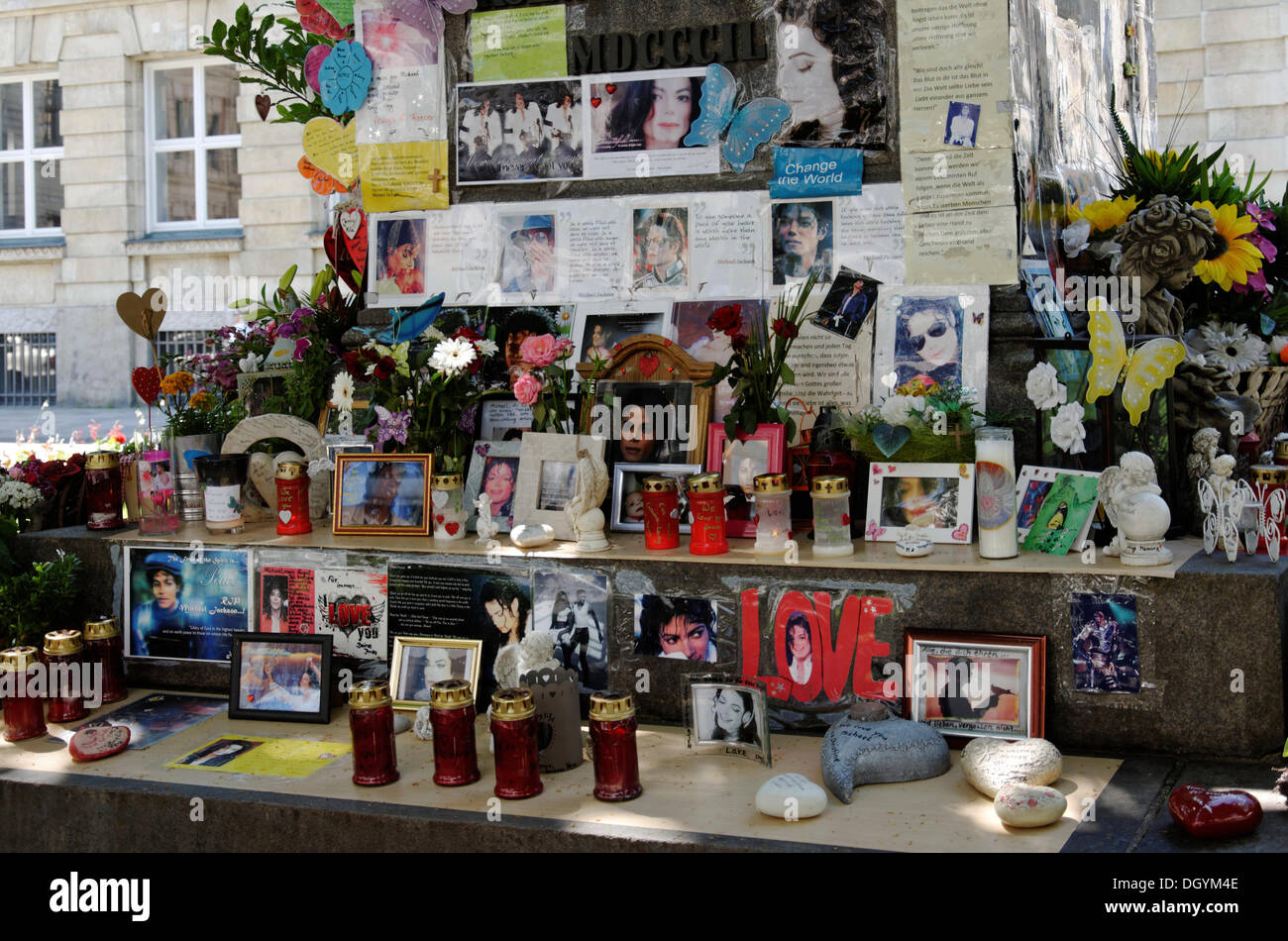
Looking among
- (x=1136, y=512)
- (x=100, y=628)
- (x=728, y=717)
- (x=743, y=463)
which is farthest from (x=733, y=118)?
(x=100, y=628)

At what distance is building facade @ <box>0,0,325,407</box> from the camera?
14.3m

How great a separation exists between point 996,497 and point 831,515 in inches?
18.0

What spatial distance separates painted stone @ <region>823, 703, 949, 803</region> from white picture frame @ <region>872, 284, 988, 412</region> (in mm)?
1153

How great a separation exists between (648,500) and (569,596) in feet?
1.21

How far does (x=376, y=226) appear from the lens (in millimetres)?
4543

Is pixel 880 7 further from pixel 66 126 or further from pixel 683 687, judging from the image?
pixel 66 126

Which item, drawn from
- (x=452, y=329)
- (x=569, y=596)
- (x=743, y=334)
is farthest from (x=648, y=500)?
(x=452, y=329)

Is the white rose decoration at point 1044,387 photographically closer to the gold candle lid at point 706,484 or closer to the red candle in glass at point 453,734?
the gold candle lid at point 706,484

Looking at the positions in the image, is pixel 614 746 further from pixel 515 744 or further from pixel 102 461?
pixel 102 461

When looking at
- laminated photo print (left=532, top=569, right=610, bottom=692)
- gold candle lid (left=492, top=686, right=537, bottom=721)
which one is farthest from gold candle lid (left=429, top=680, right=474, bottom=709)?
laminated photo print (left=532, top=569, right=610, bottom=692)

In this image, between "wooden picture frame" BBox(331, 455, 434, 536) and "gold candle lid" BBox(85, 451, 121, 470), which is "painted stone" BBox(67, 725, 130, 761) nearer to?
"wooden picture frame" BBox(331, 455, 434, 536)

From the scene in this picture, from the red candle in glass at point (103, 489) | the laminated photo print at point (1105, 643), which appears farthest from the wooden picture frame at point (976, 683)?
the red candle in glass at point (103, 489)

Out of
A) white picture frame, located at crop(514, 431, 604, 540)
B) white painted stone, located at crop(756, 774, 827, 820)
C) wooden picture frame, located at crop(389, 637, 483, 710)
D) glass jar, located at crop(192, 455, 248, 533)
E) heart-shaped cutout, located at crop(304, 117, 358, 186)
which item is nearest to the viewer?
white painted stone, located at crop(756, 774, 827, 820)

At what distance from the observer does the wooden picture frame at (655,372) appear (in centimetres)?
385
